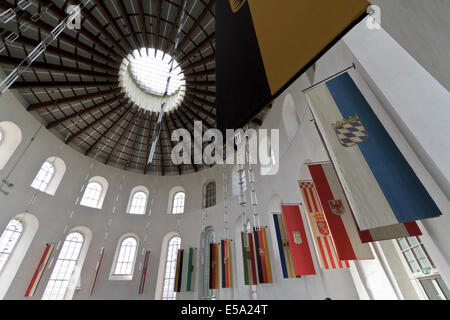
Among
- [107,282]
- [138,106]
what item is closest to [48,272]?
[107,282]

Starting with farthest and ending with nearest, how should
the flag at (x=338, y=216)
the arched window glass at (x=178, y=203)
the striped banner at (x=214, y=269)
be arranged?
the arched window glass at (x=178, y=203), the striped banner at (x=214, y=269), the flag at (x=338, y=216)

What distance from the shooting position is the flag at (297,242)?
6.59m

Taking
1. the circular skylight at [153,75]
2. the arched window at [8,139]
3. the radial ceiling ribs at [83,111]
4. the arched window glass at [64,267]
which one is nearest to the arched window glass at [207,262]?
the arched window glass at [64,267]

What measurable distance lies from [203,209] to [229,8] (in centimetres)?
1365

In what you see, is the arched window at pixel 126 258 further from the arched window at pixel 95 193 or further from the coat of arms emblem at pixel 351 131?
the coat of arms emblem at pixel 351 131

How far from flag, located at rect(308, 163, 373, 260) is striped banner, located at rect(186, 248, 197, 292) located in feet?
36.4

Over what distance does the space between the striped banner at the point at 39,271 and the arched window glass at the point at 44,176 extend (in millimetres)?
3581

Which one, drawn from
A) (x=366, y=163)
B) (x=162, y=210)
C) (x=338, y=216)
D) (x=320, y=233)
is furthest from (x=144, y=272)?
(x=366, y=163)

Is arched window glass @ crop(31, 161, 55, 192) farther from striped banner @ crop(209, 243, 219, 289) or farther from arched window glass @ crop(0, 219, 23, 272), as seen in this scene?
striped banner @ crop(209, 243, 219, 289)

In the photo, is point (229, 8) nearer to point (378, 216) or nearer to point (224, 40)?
point (224, 40)

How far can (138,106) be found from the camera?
47.4ft

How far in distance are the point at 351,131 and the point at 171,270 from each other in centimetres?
1531

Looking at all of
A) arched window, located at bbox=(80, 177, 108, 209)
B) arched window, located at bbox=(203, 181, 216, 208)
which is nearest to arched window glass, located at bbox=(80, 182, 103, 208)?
arched window, located at bbox=(80, 177, 108, 209)

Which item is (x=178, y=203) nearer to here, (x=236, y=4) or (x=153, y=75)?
(x=153, y=75)
